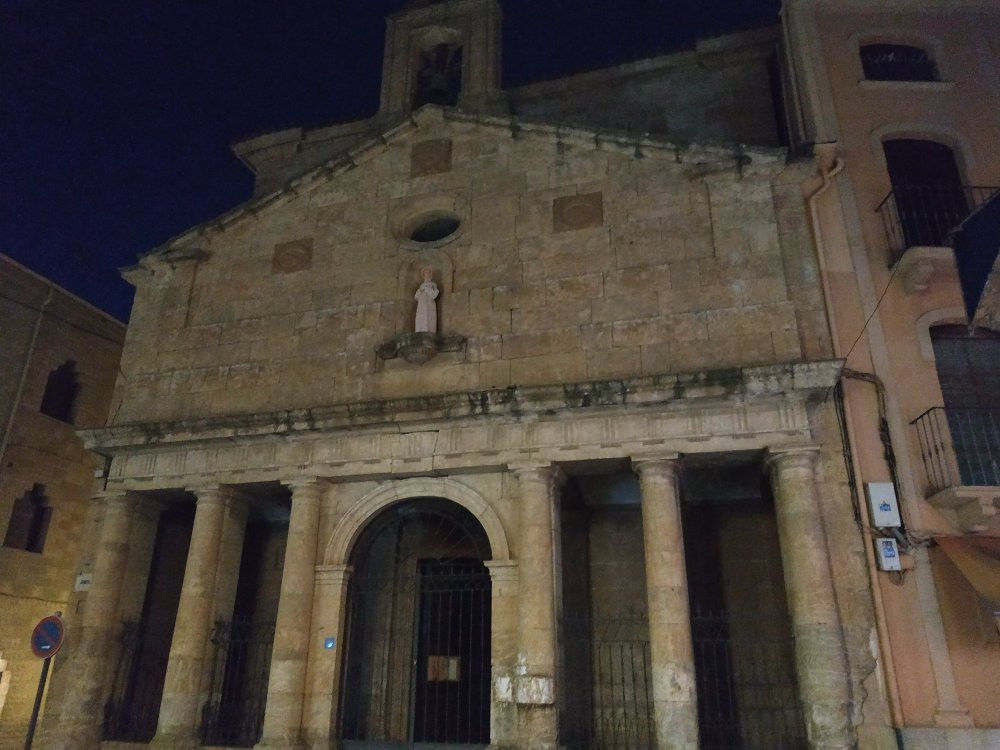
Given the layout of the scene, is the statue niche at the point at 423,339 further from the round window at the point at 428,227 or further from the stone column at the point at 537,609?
the stone column at the point at 537,609

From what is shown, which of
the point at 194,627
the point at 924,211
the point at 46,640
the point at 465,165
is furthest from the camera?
the point at 465,165

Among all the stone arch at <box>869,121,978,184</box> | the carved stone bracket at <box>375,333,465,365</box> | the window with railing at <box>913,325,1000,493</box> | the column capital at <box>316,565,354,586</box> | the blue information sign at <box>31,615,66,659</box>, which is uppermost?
the stone arch at <box>869,121,978,184</box>

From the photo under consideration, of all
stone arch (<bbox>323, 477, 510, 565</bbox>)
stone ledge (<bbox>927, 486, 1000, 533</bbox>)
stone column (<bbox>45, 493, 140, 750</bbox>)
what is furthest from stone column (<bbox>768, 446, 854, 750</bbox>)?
stone column (<bbox>45, 493, 140, 750</bbox>)

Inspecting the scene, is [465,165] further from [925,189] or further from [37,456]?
[37,456]

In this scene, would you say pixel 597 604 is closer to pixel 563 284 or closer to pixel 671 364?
pixel 671 364

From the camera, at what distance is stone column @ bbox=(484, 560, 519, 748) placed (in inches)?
359

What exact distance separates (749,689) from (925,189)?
758 centimetres

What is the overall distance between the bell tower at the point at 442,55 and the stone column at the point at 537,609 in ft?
27.3

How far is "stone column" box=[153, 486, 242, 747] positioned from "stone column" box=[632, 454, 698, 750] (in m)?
6.03

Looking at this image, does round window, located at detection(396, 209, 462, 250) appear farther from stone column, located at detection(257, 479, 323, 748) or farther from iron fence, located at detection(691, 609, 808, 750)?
iron fence, located at detection(691, 609, 808, 750)

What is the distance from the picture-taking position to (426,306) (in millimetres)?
11406

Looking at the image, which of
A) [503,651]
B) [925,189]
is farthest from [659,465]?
[925,189]

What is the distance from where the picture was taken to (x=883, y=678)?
8484 millimetres

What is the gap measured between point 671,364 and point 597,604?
404 cm
